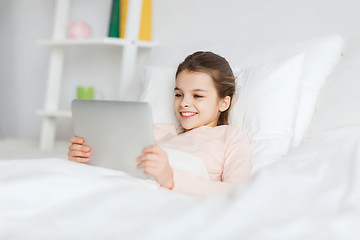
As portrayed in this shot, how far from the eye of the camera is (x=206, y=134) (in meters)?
1.21

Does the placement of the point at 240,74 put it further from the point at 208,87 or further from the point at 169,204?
the point at 169,204

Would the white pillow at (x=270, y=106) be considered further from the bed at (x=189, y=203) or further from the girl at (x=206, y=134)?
the bed at (x=189, y=203)

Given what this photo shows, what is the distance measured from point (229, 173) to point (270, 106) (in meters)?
0.27

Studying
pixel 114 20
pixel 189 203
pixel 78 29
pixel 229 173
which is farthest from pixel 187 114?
pixel 78 29

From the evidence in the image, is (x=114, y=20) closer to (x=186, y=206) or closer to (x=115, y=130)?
(x=115, y=130)

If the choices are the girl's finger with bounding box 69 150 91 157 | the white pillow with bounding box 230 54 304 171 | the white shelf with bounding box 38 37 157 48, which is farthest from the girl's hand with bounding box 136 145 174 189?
the white shelf with bounding box 38 37 157 48

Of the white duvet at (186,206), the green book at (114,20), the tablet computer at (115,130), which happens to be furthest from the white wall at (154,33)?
the white duvet at (186,206)

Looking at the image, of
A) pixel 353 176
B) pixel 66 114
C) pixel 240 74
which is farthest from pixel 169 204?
pixel 66 114

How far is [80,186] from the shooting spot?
27.1 inches

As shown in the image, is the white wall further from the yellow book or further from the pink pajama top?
the pink pajama top

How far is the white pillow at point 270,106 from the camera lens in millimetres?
1173

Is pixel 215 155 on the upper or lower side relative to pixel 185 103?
lower

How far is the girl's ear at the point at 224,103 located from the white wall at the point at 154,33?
0.23 metres

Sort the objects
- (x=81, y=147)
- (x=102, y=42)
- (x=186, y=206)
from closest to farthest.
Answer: (x=186, y=206)
(x=81, y=147)
(x=102, y=42)
